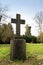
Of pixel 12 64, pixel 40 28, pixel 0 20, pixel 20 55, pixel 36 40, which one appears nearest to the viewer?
pixel 12 64

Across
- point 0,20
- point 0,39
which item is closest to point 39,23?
point 0,39

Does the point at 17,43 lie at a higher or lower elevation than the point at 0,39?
higher

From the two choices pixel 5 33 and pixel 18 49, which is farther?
pixel 5 33

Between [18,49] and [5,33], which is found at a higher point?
[18,49]

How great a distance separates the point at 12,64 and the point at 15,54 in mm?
1126

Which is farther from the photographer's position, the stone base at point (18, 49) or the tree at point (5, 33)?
the tree at point (5, 33)

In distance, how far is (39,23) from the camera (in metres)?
42.1

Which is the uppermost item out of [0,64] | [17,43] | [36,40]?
[17,43]

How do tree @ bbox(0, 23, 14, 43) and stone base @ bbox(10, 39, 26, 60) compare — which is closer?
stone base @ bbox(10, 39, 26, 60)

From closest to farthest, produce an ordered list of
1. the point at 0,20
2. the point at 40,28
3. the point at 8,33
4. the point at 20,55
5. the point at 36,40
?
the point at 20,55 < the point at 0,20 < the point at 8,33 < the point at 36,40 < the point at 40,28

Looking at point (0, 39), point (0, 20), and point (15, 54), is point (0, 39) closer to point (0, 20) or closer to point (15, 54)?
point (0, 20)

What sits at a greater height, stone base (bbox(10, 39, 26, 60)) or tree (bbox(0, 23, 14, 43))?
stone base (bbox(10, 39, 26, 60))

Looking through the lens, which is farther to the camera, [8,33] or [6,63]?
[8,33]

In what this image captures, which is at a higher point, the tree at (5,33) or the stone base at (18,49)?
the stone base at (18,49)
